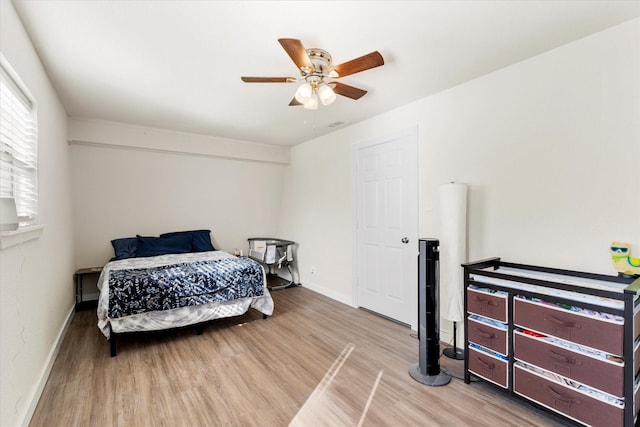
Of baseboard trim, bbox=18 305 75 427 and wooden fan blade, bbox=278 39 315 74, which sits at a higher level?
wooden fan blade, bbox=278 39 315 74

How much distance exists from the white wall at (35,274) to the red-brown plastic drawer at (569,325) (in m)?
2.93

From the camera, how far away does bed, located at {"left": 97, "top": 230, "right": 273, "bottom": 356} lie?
2.66m

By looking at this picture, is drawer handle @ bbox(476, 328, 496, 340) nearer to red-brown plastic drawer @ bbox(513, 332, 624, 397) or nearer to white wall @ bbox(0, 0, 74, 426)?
red-brown plastic drawer @ bbox(513, 332, 624, 397)

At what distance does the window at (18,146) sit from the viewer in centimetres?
164

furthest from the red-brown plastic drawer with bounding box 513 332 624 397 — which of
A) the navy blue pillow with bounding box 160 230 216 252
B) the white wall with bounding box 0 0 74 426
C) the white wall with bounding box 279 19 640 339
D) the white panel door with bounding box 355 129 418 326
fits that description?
the navy blue pillow with bounding box 160 230 216 252

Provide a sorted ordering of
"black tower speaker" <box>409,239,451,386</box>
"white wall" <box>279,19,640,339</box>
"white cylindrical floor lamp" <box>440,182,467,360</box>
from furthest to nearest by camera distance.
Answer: "white cylindrical floor lamp" <box>440,182,467,360</box>, "black tower speaker" <box>409,239,451,386</box>, "white wall" <box>279,19,640,339</box>

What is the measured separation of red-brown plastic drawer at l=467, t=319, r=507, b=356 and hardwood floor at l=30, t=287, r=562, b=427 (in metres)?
0.35

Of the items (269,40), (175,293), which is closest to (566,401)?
(269,40)

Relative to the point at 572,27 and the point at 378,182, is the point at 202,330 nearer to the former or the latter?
the point at 378,182

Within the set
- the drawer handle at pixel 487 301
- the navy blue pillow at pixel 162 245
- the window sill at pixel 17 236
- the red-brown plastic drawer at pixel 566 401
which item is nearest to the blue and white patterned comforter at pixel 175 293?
the navy blue pillow at pixel 162 245

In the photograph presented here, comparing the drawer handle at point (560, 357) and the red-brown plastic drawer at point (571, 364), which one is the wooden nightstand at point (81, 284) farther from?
the drawer handle at point (560, 357)

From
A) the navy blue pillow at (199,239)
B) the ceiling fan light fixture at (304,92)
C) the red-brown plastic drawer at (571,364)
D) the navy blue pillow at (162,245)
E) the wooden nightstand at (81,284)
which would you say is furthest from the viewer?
the navy blue pillow at (199,239)

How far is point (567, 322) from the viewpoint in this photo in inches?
67.0

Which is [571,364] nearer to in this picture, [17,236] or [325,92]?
[325,92]
